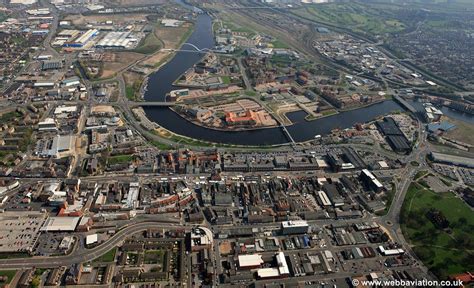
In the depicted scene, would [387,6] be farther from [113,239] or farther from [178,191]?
[113,239]

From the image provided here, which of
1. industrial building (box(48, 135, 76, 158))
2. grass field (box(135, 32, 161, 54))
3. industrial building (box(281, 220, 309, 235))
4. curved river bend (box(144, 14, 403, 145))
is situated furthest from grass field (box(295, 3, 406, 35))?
industrial building (box(48, 135, 76, 158))

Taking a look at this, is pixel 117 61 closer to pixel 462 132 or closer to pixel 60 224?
pixel 60 224

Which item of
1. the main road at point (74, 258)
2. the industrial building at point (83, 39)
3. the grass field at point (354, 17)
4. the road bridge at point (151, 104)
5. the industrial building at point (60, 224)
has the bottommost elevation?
the main road at point (74, 258)

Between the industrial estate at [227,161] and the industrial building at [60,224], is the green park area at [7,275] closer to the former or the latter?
the industrial estate at [227,161]

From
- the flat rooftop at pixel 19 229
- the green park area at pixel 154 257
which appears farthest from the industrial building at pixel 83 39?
the green park area at pixel 154 257

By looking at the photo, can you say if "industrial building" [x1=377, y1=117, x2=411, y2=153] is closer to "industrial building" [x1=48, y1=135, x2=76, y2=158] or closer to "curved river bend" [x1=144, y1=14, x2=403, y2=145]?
"curved river bend" [x1=144, y1=14, x2=403, y2=145]

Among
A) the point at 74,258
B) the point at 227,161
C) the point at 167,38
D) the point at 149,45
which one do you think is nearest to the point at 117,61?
the point at 149,45

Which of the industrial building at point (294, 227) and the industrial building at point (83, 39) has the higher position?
the industrial building at point (83, 39)
